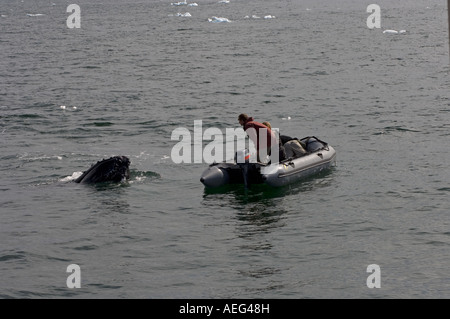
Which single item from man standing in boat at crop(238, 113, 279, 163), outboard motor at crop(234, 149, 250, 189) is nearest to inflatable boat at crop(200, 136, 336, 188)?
outboard motor at crop(234, 149, 250, 189)

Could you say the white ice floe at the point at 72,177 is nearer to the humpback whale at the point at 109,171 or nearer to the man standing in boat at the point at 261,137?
the humpback whale at the point at 109,171

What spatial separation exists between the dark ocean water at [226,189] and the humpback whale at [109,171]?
32 centimetres

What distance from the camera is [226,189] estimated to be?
822 inches

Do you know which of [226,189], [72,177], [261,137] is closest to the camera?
[261,137]

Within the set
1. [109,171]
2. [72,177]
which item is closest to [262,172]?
[109,171]

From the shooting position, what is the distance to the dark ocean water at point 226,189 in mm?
15453

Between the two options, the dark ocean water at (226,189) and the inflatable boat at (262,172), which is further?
the inflatable boat at (262,172)

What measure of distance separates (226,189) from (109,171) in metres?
3.10

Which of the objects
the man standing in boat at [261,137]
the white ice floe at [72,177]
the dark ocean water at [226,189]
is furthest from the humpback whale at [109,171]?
the man standing in boat at [261,137]

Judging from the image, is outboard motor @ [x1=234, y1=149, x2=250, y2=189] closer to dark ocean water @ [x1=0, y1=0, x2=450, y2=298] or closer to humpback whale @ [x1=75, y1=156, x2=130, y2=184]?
dark ocean water @ [x1=0, y1=0, x2=450, y2=298]

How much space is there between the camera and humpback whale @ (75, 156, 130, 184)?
21281 millimetres

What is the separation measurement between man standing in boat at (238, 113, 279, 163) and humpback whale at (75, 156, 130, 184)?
11.2 feet

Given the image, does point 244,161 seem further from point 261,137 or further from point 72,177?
point 72,177
